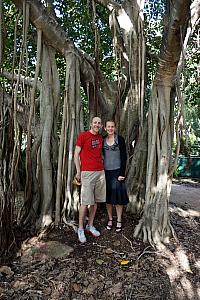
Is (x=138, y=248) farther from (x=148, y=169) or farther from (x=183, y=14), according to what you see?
(x=183, y=14)

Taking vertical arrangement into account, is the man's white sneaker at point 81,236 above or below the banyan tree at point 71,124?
below

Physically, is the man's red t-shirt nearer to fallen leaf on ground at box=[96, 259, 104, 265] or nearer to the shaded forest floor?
the shaded forest floor

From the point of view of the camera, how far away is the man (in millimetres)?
2863

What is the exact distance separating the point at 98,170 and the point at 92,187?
174 mm

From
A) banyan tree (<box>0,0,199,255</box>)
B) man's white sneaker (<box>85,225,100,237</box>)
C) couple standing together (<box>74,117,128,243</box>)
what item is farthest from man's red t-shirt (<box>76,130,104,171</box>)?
man's white sneaker (<box>85,225,100,237</box>)

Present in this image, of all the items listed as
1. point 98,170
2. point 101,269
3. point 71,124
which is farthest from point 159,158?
point 101,269

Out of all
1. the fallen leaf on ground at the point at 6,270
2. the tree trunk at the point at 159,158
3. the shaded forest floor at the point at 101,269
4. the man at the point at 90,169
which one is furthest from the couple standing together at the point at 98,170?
the fallen leaf on ground at the point at 6,270

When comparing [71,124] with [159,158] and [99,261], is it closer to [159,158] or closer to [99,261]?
[159,158]

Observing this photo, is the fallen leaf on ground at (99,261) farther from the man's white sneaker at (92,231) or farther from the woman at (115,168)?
the woman at (115,168)

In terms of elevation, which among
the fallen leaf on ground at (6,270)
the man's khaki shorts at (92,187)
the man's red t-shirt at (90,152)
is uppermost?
the man's red t-shirt at (90,152)

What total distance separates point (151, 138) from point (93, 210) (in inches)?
38.8

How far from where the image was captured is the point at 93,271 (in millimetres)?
2543

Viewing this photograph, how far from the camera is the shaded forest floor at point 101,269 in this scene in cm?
236

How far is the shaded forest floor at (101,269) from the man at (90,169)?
0.21m
